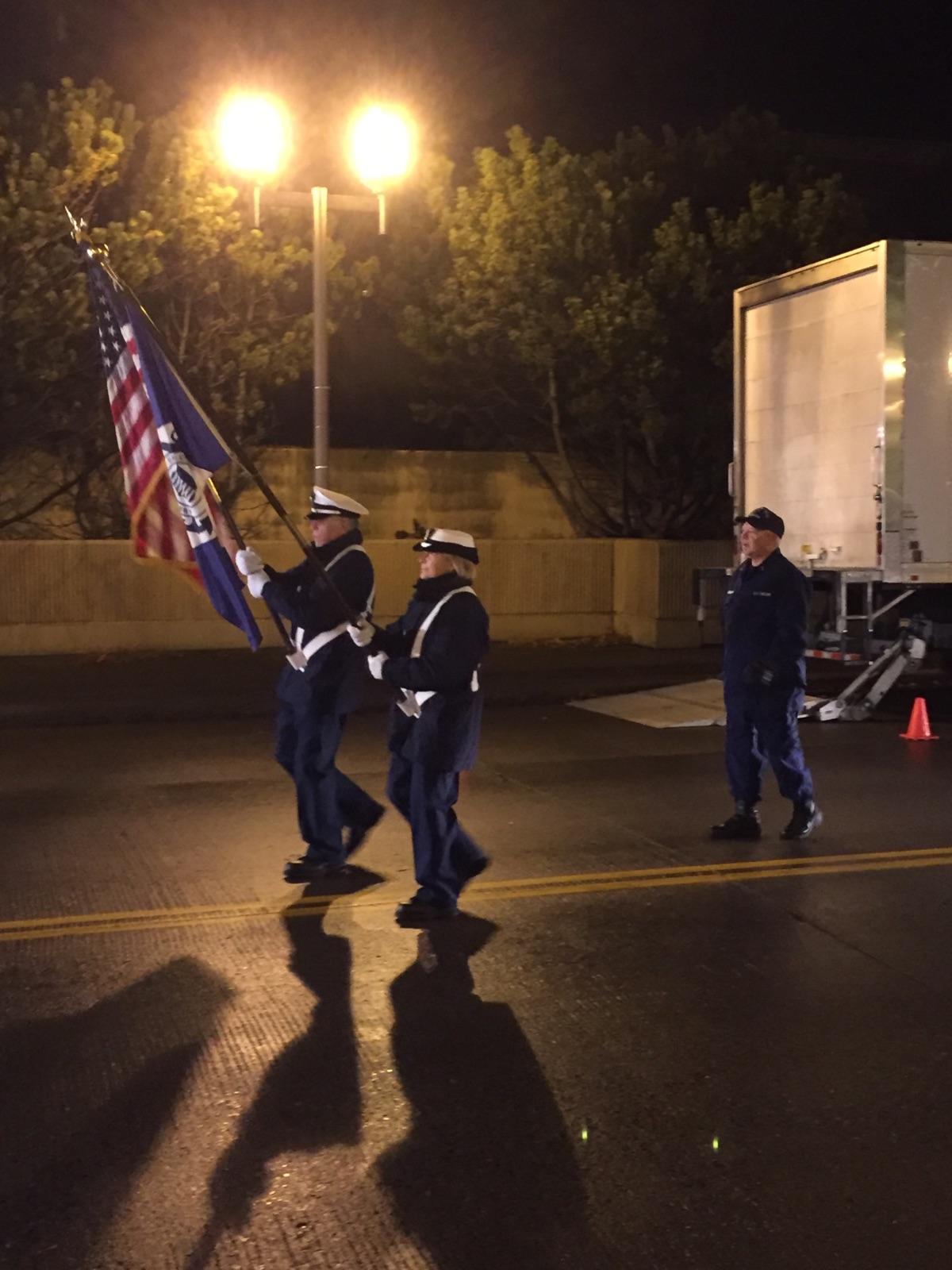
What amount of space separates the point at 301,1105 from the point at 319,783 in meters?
2.68

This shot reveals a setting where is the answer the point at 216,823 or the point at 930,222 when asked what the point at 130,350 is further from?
the point at 930,222

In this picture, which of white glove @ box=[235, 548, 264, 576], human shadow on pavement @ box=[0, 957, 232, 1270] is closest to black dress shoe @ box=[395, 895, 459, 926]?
human shadow on pavement @ box=[0, 957, 232, 1270]

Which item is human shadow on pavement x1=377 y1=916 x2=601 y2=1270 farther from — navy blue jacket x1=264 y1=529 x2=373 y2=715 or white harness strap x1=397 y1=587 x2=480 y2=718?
navy blue jacket x1=264 y1=529 x2=373 y2=715

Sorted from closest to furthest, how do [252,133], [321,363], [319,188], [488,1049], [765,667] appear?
[488,1049]
[765,667]
[252,133]
[319,188]
[321,363]

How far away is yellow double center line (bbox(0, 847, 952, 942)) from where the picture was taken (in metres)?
6.61

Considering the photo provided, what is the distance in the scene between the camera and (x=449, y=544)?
639 cm

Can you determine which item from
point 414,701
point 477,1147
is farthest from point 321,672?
point 477,1147

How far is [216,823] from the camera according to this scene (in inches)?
348

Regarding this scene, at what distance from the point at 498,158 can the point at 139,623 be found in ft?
23.4

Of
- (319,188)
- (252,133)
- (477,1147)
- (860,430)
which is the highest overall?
(252,133)

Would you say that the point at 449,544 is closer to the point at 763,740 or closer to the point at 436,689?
the point at 436,689

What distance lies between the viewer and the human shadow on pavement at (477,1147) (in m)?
3.77

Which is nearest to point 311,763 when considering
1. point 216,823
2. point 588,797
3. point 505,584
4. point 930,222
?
point 216,823

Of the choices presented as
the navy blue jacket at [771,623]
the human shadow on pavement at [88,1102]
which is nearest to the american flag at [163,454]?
the human shadow on pavement at [88,1102]
